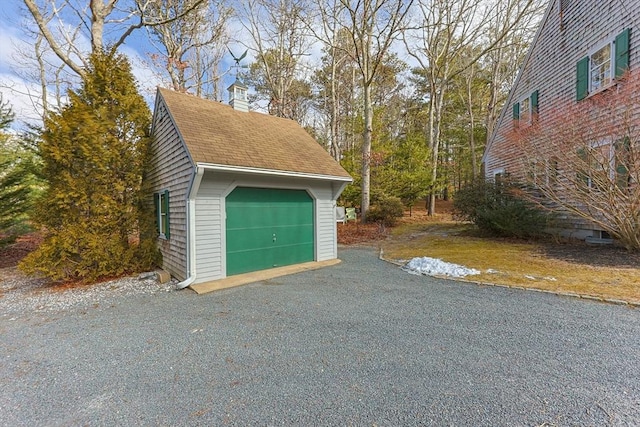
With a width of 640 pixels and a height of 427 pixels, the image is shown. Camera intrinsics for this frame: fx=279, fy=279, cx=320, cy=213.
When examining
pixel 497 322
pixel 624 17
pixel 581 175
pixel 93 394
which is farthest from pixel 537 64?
pixel 93 394

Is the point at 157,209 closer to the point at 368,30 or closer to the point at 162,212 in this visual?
the point at 162,212

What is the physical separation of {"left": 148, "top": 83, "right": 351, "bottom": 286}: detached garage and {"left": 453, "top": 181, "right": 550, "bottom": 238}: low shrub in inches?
238

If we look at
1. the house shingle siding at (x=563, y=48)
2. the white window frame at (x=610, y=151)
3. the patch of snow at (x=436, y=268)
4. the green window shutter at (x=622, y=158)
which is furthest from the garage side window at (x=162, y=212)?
the house shingle siding at (x=563, y=48)

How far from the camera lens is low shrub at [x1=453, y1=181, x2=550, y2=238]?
9.23 meters

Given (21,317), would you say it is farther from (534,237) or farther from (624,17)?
(624,17)

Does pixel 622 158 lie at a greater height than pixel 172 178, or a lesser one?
greater

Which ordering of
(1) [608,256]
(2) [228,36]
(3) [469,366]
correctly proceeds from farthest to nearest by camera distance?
(2) [228,36]
(1) [608,256]
(3) [469,366]

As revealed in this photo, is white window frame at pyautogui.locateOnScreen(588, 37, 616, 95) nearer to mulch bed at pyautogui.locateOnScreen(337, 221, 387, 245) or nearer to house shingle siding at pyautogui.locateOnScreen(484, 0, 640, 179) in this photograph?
house shingle siding at pyautogui.locateOnScreen(484, 0, 640, 179)

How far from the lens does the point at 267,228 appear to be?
6.69 metres

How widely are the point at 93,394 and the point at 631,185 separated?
400 inches

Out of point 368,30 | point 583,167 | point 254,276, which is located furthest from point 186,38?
point 583,167

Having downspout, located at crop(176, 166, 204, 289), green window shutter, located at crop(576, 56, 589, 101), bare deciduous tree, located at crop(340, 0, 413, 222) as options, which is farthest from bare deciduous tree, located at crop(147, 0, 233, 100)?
green window shutter, located at crop(576, 56, 589, 101)

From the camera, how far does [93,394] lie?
2477mm

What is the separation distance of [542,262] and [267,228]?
652 cm
